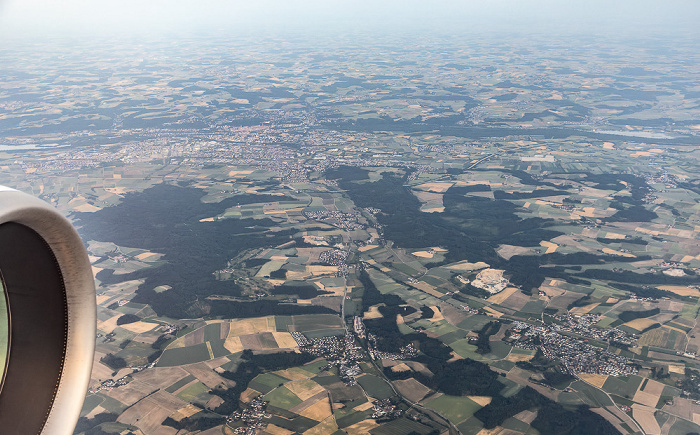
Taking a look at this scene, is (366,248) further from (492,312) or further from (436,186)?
(436,186)

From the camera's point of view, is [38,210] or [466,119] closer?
[38,210]

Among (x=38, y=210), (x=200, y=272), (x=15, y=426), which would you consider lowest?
(x=200, y=272)

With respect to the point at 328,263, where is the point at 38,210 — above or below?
above

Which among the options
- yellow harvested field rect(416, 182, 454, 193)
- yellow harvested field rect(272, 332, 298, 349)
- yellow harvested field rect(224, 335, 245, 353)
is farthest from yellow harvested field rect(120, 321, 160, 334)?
yellow harvested field rect(416, 182, 454, 193)

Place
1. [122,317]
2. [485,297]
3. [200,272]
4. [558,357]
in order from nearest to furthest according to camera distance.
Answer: [558,357] → [122,317] → [485,297] → [200,272]

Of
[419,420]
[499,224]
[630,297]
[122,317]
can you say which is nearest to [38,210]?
[419,420]

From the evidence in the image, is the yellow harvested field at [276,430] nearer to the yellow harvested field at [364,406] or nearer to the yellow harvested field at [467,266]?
the yellow harvested field at [364,406]

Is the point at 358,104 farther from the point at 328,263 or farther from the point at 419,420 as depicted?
the point at 419,420

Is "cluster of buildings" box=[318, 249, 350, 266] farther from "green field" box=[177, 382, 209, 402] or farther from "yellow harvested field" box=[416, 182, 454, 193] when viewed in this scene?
"yellow harvested field" box=[416, 182, 454, 193]
